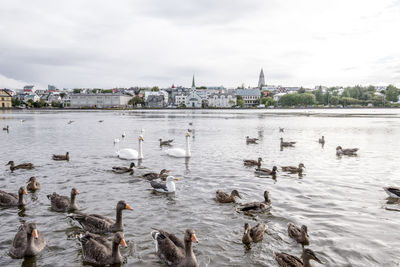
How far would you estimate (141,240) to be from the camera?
834 cm

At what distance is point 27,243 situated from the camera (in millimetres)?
7480

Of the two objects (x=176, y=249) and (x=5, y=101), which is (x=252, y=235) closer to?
(x=176, y=249)

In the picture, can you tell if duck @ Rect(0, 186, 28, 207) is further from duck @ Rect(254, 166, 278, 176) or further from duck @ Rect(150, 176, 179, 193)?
duck @ Rect(254, 166, 278, 176)

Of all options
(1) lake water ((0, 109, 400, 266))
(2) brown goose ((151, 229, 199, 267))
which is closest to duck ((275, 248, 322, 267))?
(1) lake water ((0, 109, 400, 266))

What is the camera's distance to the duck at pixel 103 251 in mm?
7141

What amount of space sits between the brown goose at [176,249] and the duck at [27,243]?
2765 mm

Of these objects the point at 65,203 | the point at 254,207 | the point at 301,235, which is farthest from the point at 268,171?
the point at 65,203

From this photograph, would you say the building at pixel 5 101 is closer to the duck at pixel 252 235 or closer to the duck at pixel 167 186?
→ the duck at pixel 167 186

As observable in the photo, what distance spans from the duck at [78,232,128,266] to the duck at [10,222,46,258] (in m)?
1.13

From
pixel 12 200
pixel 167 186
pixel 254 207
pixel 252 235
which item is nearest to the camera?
Answer: pixel 252 235

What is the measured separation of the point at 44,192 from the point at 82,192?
1.43 m

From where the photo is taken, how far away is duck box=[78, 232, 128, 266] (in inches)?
281

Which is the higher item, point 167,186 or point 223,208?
point 167,186

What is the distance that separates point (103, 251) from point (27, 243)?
6.04 feet
